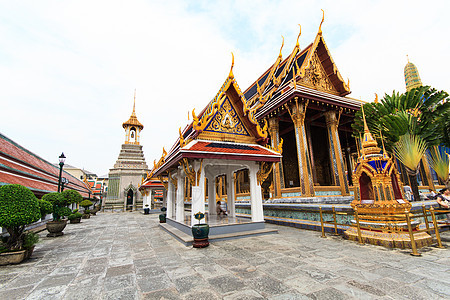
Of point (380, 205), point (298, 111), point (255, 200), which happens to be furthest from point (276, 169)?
point (380, 205)

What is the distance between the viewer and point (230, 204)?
1066 cm

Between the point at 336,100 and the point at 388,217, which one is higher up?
the point at 336,100

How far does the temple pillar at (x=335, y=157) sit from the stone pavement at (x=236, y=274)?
21.4ft

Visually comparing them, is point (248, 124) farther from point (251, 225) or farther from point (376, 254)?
point (376, 254)

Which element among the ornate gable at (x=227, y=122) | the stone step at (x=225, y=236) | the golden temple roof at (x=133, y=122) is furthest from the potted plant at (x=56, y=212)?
the golden temple roof at (x=133, y=122)

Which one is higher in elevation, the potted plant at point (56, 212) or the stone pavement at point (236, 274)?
the potted plant at point (56, 212)

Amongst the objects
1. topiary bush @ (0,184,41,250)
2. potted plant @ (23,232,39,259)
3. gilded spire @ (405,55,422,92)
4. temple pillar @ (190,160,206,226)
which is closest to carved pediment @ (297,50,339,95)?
temple pillar @ (190,160,206,226)

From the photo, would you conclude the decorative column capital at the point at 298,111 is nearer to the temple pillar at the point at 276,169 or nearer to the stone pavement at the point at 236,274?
the temple pillar at the point at 276,169

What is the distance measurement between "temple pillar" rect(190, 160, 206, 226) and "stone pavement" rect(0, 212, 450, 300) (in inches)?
51.2

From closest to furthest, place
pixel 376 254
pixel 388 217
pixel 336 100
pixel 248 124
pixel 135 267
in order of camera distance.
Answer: pixel 135 267 < pixel 376 254 < pixel 388 217 < pixel 248 124 < pixel 336 100

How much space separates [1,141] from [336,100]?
18451mm

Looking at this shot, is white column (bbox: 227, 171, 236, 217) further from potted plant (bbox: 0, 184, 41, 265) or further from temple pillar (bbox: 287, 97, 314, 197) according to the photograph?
potted plant (bbox: 0, 184, 41, 265)

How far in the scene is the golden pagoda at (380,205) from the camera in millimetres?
5487

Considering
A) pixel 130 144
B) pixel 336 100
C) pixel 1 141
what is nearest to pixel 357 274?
pixel 336 100
